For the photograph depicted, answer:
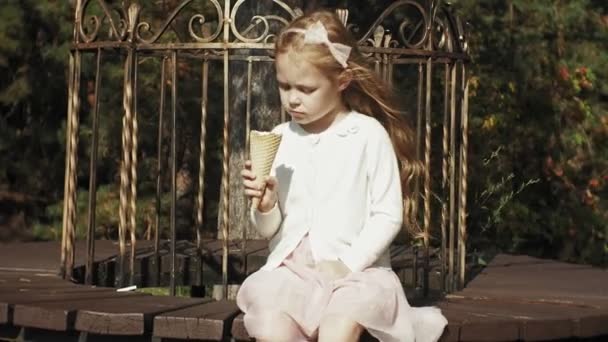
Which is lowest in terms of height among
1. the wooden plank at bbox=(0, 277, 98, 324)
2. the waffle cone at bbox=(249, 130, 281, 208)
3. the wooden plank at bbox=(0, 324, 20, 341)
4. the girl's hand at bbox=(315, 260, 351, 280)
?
the wooden plank at bbox=(0, 324, 20, 341)

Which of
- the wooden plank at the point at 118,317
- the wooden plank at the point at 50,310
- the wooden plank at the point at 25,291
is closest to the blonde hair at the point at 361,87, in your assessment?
the wooden plank at the point at 118,317

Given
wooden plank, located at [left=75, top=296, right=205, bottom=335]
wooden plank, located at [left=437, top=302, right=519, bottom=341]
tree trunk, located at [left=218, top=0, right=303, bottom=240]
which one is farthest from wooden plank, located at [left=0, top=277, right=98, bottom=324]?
tree trunk, located at [left=218, top=0, right=303, bottom=240]

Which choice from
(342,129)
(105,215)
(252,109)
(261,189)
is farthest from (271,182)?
(105,215)

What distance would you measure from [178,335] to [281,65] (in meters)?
0.92

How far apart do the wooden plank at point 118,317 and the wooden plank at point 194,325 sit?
44 millimetres

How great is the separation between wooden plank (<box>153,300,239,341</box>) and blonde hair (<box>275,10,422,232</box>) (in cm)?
75

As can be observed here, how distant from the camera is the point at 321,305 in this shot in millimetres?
4664

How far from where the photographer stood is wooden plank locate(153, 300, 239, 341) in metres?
4.87

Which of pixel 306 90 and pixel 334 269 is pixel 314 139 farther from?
pixel 334 269

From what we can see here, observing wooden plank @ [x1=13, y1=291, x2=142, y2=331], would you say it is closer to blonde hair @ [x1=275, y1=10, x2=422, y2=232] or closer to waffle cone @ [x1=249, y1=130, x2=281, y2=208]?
waffle cone @ [x1=249, y1=130, x2=281, y2=208]

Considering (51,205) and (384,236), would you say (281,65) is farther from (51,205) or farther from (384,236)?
(51,205)

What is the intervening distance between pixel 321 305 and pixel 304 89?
703 mm

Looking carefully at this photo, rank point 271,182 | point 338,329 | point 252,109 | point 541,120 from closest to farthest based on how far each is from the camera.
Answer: point 338,329
point 271,182
point 252,109
point 541,120

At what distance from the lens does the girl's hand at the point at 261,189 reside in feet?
15.5
